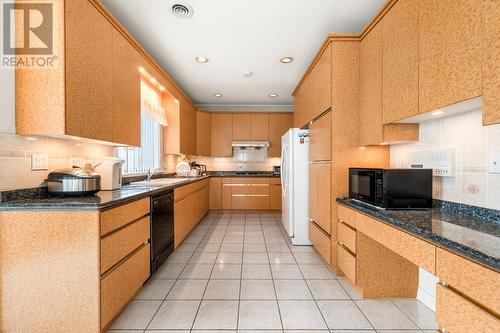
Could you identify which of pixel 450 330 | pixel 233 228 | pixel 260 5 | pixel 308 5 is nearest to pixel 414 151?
pixel 450 330

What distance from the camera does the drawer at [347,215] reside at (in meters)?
1.95

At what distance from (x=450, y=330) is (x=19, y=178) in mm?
2607

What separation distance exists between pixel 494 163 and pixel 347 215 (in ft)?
3.39

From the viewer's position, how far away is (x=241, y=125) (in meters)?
5.54

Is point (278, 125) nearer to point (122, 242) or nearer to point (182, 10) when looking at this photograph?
point (182, 10)

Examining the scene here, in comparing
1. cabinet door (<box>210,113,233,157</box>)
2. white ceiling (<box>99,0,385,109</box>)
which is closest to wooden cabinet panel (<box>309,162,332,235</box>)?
white ceiling (<box>99,0,385,109</box>)

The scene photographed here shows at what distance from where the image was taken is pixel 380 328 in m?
1.58

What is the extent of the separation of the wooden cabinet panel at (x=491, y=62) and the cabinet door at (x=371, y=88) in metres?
0.87

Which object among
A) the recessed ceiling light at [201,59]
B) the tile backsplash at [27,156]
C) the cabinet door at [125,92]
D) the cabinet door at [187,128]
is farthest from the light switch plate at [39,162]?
the cabinet door at [187,128]

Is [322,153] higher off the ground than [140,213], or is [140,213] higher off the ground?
[322,153]

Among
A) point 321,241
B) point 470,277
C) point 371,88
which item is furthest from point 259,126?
point 470,277

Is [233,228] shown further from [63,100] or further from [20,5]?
[20,5]

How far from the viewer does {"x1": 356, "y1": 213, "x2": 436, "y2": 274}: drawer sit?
3.64 feet

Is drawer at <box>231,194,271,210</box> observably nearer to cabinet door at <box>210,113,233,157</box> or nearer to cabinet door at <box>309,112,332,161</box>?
cabinet door at <box>210,113,233,157</box>
